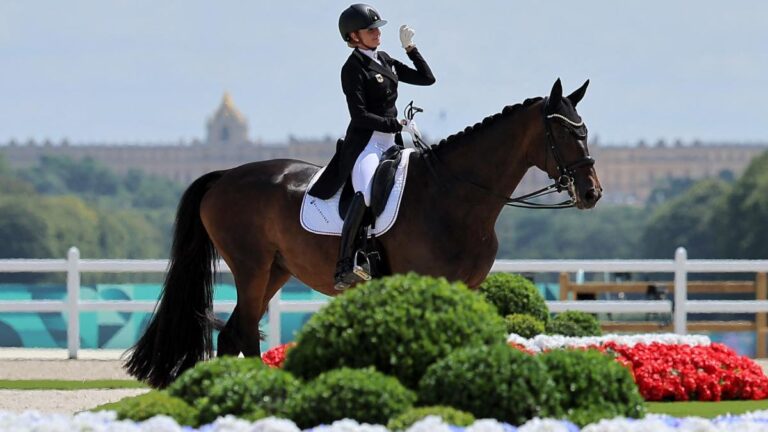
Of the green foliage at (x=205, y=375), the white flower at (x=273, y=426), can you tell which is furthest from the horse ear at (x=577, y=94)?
the white flower at (x=273, y=426)

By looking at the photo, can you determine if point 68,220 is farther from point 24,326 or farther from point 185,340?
point 185,340

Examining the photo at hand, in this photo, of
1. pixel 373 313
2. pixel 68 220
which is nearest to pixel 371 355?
pixel 373 313

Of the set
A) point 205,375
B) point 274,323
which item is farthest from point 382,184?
point 274,323

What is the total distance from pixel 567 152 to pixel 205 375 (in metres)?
3.49

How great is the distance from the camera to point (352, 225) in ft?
35.6

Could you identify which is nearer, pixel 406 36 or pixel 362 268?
pixel 362 268

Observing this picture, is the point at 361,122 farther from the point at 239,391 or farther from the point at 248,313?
the point at 239,391

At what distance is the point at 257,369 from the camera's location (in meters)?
7.94

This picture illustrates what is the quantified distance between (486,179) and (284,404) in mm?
3595

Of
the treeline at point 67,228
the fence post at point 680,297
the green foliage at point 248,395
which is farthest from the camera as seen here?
the treeline at point 67,228

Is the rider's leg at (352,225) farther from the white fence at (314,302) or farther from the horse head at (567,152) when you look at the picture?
the white fence at (314,302)

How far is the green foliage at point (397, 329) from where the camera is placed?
773cm

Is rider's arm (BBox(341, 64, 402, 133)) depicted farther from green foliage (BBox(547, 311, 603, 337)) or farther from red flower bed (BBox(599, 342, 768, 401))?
green foliage (BBox(547, 311, 603, 337))

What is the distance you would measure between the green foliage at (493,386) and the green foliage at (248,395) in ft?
2.14
